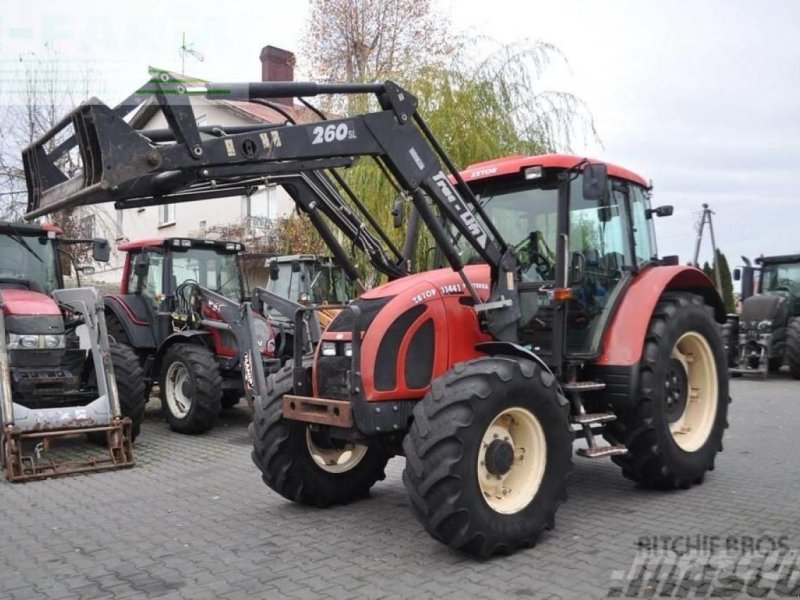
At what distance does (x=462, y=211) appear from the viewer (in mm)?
4996

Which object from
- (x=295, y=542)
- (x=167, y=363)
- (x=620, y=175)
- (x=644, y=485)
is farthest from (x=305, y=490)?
(x=167, y=363)

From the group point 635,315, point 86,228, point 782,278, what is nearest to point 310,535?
point 635,315

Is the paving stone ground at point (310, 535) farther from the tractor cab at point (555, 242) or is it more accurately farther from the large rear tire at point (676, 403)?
the tractor cab at point (555, 242)

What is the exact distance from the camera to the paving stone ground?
4.07 metres

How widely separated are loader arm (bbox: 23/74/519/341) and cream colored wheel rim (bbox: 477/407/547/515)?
2.27ft

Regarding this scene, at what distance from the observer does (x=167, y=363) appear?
950 cm

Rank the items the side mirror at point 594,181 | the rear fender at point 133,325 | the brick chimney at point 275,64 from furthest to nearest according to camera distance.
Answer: the brick chimney at point 275,64 → the rear fender at point 133,325 → the side mirror at point 594,181

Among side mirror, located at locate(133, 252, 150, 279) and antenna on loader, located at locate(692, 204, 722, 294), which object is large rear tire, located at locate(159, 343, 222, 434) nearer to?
side mirror, located at locate(133, 252, 150, 279)

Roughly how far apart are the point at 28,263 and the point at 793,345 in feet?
44.7

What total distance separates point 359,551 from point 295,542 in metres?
0.47

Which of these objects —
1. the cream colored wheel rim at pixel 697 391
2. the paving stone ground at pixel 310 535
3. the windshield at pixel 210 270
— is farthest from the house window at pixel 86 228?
the cream colored wheel rim at pixel 697 391

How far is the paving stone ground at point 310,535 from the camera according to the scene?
13.3 feet

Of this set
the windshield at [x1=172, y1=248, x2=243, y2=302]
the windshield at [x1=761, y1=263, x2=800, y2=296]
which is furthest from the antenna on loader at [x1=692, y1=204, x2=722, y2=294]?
the windshield at [x1=172, y1=248, x2=243, y2=302]

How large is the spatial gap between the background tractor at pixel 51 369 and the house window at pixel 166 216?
15.4 m
